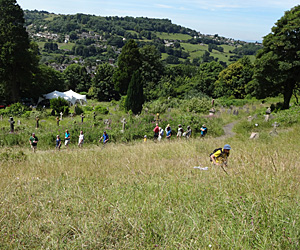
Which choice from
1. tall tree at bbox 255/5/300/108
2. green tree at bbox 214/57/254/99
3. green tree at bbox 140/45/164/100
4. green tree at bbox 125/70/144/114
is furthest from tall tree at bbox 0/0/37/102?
green tree at bbox 214/57/254/99

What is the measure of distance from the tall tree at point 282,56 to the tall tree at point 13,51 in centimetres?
2693

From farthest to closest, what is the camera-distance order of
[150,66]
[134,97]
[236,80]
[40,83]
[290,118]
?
[150,66] < [236,80] < [40,83] < [134,97] < [290,118]

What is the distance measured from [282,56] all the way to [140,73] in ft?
50.0

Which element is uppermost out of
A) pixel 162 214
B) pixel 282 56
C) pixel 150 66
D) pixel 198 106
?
pixel 282 56

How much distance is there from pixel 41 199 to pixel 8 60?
31.4m

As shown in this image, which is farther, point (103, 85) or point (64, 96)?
point (103, 85)

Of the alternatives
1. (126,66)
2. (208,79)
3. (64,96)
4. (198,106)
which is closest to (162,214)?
(198,106)

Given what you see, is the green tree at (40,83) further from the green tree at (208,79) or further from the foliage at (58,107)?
the green tree at (208,79)

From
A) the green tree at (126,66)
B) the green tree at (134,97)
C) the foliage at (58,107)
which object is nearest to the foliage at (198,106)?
the green tree at (134,97)

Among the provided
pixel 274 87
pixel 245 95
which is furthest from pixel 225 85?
pixel 274 87

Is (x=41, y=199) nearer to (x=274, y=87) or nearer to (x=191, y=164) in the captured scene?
(x=191, y=164)

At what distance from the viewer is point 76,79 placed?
59.8m

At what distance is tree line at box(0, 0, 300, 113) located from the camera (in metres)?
22.0

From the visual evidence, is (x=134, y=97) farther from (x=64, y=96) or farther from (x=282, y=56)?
(x=282, y=56)
